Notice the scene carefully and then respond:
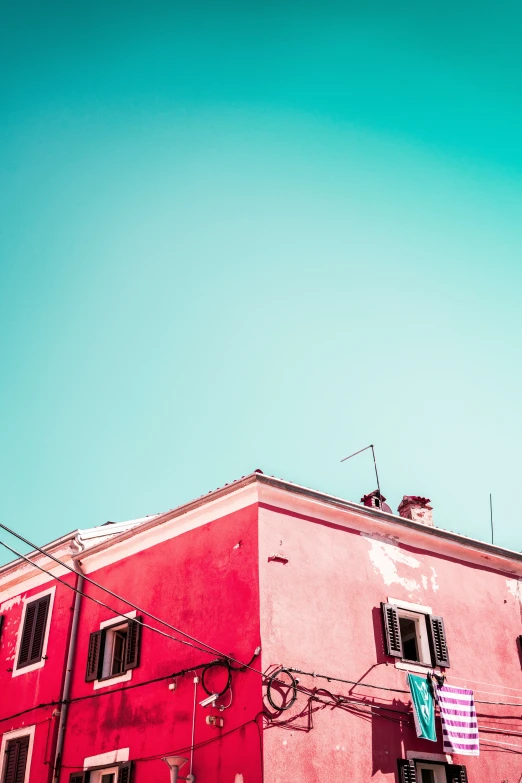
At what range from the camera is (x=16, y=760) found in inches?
720

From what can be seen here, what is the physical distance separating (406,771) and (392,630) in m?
2.94

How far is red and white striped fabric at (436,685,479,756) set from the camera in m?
16.3

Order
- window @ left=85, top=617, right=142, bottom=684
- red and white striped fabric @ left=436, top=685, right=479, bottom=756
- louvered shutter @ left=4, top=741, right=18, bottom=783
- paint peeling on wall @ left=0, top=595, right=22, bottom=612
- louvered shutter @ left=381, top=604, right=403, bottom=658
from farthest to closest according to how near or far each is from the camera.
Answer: paint peeling on wall @ left=0, top=595, right=22, bottom=612
louvered shutter @ left=4, top=741, right=18, bottom=783
window @ left=85, top=617, right=142, bottom=684
louvered shutter @ left=381, top=604, right=403, bottom=658
red and white striped fabric @ left=436, top=685, right=479, bottom=756

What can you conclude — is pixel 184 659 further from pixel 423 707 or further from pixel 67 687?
pixel 423 707

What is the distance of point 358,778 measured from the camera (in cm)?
1468

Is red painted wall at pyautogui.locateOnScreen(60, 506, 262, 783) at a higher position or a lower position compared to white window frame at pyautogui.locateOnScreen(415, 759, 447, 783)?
higher

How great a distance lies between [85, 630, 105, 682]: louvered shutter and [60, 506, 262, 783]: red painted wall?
0.27 metres

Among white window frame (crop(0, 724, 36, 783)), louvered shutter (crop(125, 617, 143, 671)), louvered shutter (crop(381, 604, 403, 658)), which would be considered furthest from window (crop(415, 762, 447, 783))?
white window frame (crop(0, 724, 36, 783))

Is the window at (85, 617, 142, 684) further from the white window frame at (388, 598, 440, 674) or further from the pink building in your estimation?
the white window frame at (388, 598, 440, 674)

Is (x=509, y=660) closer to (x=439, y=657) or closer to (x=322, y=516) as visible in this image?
(x=439, y=657)

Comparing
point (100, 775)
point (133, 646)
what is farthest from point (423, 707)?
point (100, 775)

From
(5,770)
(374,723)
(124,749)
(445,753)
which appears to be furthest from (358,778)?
(5,770)

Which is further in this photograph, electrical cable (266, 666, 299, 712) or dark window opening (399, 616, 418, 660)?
dark window opening (399, 616, 418, 660)

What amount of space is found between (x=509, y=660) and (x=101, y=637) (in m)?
10.4
